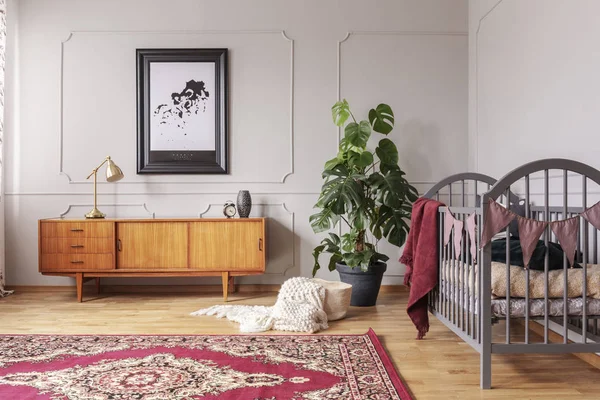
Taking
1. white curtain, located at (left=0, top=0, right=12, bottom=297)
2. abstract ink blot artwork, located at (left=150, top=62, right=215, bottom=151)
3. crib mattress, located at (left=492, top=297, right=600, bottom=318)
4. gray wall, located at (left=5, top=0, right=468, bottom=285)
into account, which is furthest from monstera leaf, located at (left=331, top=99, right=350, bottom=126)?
white curtain, located at (left=0, top=0, right=12, bottom=297)

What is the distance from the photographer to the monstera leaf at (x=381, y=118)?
395 centimetres

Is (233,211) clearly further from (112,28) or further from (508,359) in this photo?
(508,359)

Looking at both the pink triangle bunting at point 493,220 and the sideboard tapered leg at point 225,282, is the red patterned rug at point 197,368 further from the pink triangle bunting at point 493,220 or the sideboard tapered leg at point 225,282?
the sideboard tapered leg at point 225,282

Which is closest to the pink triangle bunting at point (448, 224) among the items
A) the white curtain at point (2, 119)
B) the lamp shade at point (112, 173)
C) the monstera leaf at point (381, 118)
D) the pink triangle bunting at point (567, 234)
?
the pink triangle bunting at point (567, 234)

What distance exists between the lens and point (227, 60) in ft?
13.9

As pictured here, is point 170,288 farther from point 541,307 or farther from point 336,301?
point 541,307

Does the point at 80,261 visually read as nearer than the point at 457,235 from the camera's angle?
No

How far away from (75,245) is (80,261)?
4.7 inches

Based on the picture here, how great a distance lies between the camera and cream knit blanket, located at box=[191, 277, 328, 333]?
9.64ft

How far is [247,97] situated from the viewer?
4.25 m

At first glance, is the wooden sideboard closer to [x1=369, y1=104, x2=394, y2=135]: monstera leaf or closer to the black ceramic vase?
the black ceramic vase

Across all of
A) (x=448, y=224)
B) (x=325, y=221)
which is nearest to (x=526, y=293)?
(x=448, y=224)

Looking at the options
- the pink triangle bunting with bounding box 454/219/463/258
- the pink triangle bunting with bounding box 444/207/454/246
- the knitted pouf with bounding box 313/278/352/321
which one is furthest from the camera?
the knitted pouf with bounding box 313/278/352/321

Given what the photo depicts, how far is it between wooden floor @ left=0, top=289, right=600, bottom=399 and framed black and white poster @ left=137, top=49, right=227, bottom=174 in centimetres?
A: 105
